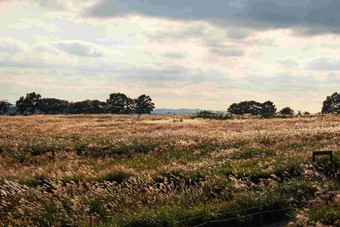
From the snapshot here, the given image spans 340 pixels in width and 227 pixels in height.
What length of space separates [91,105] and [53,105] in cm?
1667

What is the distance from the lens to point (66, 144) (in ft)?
68.7

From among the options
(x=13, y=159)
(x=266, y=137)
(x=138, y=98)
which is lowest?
(x=13, y=159)

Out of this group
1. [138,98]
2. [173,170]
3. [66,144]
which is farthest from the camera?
[138,98]

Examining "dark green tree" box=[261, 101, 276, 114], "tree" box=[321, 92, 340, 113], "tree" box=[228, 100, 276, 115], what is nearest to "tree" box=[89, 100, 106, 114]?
"tree" box=[228, 100, 276, 115]

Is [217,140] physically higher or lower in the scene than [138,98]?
lower

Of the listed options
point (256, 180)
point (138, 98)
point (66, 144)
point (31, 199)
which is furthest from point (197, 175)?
point (138, 98)

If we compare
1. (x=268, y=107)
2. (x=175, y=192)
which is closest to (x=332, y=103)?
(x=268, y=107)

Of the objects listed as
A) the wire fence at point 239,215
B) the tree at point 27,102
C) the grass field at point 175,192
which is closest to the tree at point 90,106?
the tree at point 27,102

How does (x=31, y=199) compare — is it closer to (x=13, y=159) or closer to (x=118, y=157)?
(x=118, y=157)

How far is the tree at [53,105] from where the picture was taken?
4828 inches

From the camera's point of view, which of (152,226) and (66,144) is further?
(66,144)

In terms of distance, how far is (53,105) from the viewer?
414 ft

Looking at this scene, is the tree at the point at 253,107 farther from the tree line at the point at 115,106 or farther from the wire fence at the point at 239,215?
the wire fence at the point at 239,215

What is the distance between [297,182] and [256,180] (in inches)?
66.7
